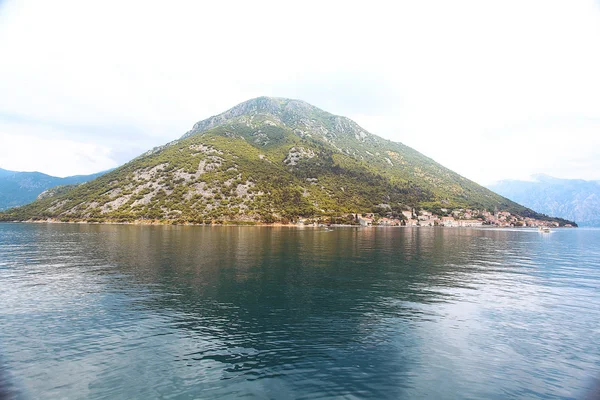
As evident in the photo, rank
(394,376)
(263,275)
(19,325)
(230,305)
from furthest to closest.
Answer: (263,275) < (230,305) < (19,325) < (394,376)

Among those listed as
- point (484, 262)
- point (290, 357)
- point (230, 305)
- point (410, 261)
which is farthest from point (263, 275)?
point (484, 262)

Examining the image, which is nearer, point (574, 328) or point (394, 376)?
point (394, 376)

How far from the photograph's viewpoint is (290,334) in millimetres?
23875

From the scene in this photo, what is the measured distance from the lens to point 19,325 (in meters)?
24.8

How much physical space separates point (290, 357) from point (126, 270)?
Answer: 122ft

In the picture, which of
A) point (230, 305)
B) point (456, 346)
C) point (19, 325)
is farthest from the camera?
point (230, 305)

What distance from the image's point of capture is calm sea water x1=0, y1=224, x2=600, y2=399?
17312mm

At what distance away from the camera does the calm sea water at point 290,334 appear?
17.3m

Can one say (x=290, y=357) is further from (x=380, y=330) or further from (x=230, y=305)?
(x=230, y=305)

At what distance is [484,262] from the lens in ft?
208

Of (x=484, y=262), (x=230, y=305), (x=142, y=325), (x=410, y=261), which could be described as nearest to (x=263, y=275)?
(x=230, y=305)

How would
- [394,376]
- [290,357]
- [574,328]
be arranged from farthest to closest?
[574,328] → [290,357] → [394,376]

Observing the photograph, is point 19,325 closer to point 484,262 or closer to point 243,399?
point 243,399

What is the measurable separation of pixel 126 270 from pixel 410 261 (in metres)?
50.8
